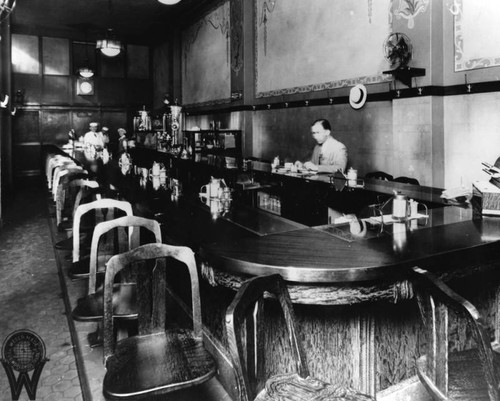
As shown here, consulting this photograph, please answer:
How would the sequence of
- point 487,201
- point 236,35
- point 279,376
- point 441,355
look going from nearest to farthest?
1. point 441,355
2. point 279,376
3. point 487,201
4. point 236,35

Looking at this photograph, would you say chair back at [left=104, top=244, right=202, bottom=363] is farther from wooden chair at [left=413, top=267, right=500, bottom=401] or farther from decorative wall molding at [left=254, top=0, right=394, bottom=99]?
decorative wall molding at [left=254, top=0, right=394, bottom=99]

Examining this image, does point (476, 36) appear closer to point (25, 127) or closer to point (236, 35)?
point (236, 35)

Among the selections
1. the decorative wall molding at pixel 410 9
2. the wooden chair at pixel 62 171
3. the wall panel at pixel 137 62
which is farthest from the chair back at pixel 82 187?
the wall panel at pixel 137 62

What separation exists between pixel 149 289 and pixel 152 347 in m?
0.27

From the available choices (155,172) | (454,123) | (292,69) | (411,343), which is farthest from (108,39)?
(411,343)

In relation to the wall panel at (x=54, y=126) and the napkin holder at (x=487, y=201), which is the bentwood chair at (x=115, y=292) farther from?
the wall panel at (x=54, y=126)

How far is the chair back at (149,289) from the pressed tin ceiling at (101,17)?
10134 mm

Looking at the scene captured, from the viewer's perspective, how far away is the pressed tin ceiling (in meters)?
11.3

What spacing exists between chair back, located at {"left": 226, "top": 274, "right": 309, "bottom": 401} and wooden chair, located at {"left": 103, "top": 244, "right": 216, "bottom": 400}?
24 cm

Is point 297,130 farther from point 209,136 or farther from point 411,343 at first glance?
point 411,343

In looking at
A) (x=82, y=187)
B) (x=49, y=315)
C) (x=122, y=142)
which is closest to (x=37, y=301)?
(x=49, y=315)

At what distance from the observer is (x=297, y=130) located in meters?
7.95

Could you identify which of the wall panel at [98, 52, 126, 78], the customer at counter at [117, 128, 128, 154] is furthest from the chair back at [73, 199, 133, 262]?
the wall panel at [98, 52, 126, 78]

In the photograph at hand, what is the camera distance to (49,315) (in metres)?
3.81
